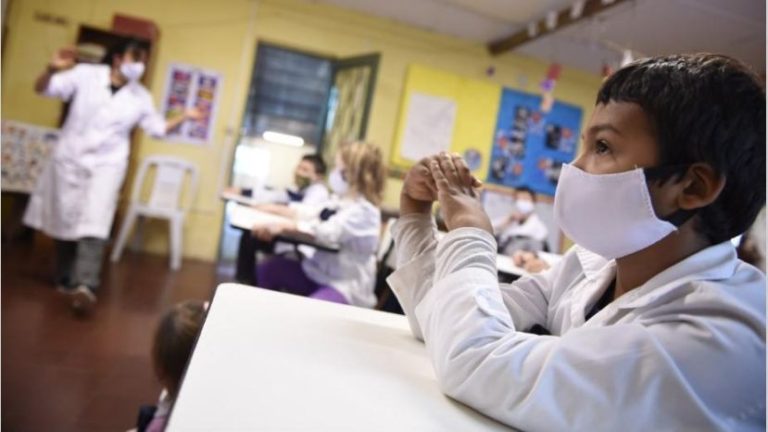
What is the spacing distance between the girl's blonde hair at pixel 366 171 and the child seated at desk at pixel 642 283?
1716 mm

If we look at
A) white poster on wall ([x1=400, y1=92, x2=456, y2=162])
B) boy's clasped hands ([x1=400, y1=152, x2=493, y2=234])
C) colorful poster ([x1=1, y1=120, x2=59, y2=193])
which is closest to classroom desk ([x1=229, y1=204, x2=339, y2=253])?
boy's clasped hands ([x1=400, y1=152, x2=493, y2=234])

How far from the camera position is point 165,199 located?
4766 mm

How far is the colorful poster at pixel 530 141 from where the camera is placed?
574 cm

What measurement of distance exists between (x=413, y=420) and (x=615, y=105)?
0.44 metres

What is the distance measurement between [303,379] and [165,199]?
452 centimetres

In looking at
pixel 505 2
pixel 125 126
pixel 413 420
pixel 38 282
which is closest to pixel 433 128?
pixel 505 2

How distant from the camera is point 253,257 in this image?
283 cm

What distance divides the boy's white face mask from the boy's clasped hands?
112 millimetres

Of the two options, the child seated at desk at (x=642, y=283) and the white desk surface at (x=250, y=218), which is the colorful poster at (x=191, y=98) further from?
the child seated at desk at (x=642, y=283)

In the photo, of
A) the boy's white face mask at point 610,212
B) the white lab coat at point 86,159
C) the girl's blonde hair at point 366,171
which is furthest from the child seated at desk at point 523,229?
the boy's white face mask at point 610,212

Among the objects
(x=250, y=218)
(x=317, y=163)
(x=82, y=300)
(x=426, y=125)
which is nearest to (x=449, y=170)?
(x=250, y=218)

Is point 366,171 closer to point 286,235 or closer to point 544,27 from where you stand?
point 286,235

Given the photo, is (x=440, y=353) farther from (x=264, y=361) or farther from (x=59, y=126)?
(x=59, y=126)

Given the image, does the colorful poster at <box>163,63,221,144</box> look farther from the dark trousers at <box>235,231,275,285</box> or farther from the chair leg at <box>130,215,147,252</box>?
the dark trousers at <box>235,231,275,285</box>
